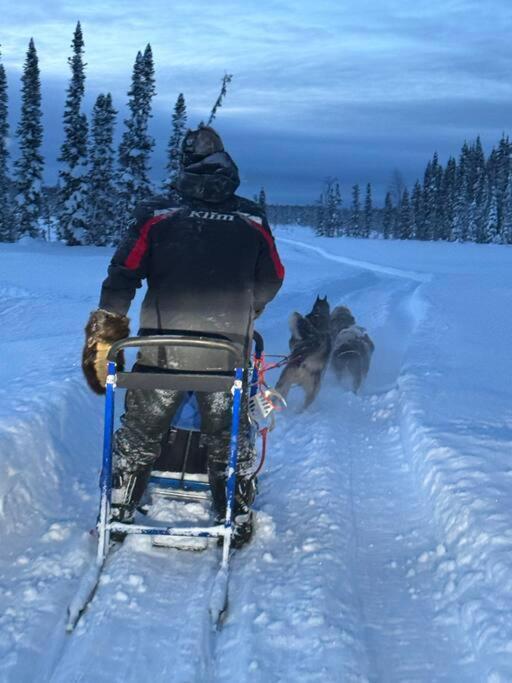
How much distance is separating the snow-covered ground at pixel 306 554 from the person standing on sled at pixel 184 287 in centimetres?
54

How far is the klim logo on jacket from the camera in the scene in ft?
11.9

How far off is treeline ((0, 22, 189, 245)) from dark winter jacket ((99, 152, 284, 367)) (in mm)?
36411

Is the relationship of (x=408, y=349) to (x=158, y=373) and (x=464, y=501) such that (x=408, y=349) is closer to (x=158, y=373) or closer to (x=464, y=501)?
(x=464, y=501)

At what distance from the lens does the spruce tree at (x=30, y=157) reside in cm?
4309

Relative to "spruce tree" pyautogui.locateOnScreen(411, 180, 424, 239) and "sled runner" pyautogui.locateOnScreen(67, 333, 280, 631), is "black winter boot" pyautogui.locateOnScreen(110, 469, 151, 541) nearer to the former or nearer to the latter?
"sled runner" pyautogui.locateOnScreen(67, 333, 280, 631)

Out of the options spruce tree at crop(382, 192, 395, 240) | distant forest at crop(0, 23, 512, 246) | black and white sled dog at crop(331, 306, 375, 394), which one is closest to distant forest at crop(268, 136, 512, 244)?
spruce tree at crop(382, 192, 395, 240)

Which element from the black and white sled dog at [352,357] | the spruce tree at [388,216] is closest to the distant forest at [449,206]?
the spruce tree at [388,216]

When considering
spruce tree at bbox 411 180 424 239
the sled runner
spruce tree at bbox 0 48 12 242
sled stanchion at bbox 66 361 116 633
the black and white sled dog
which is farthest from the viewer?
spruce tree at bbox 411 180 424 239

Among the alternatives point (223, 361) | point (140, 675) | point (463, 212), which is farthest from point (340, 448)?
point (463, 212)

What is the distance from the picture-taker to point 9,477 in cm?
419

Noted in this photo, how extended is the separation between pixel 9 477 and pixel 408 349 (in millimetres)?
6941

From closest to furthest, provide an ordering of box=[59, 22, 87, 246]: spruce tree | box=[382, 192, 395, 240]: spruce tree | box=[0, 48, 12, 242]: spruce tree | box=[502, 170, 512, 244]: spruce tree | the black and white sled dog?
the black and white sled dog, box=[59, 22, 87, 246]: spruce tree, box=[0, 48, 12, 242]: spruce tree, box=[502, 170, 512, 244]: spruce tree, box=[382, 192, 395, 240]: spruce tree

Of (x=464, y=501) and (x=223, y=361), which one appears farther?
(x=464, y=501)

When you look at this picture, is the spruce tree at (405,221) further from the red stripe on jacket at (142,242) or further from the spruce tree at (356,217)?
the red stripe on jacket at (142,242)
